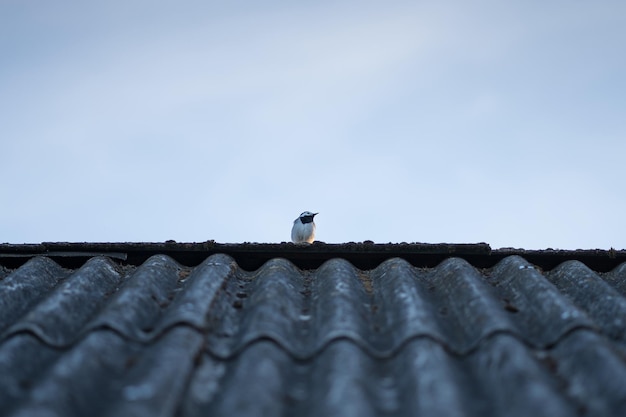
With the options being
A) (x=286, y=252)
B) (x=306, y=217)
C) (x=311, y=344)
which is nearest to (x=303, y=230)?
(x=306, y=217)

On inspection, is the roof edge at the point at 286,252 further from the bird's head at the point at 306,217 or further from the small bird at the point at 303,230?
the bird's head at the point at 306,217

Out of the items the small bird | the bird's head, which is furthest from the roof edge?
the bird's head

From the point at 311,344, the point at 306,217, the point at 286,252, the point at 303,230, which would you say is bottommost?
the point at 311,344

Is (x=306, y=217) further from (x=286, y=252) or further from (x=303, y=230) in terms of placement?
(x=286, y=252)

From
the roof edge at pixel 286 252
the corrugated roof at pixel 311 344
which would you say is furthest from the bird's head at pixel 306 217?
the corrugated roof at pixel 311 344

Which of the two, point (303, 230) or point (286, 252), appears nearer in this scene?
point (286, 252)

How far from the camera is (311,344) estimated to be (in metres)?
2.24

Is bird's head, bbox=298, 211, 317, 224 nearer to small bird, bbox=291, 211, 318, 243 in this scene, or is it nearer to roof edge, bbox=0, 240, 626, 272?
small bird, bbox=291, 211, 318, 243

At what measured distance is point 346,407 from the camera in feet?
5.64

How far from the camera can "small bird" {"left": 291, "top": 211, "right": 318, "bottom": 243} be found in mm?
11922

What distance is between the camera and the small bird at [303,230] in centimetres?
1192

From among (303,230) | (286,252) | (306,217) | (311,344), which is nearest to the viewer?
(311,344)

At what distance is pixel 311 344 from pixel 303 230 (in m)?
9.71

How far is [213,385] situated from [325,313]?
67 centimetres
